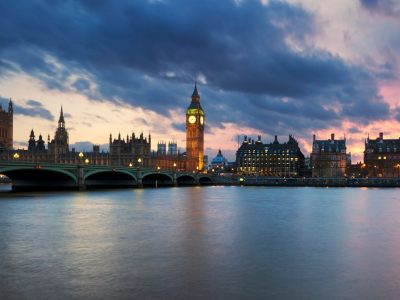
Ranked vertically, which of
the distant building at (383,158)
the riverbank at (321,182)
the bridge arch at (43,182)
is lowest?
the riverbank at (321,182)

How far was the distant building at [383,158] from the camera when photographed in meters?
189

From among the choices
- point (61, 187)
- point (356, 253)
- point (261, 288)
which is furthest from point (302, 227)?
point (61, 187)

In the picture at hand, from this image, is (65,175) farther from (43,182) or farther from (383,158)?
(383,158)

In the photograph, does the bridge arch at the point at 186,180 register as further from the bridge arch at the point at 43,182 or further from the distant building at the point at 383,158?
the distant building at the point at 383,158

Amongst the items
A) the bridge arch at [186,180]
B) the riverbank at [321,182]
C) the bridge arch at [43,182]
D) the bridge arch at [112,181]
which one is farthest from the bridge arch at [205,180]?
the bridge arch at [43,182]

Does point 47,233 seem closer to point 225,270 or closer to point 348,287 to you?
point 225,270

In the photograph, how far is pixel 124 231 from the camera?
98.0 ft

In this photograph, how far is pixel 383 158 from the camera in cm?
19162

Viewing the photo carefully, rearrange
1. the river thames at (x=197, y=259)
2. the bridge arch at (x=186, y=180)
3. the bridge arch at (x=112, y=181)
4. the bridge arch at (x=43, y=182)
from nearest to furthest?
the river thames at (x=197, y=259)
the bridge arch at (x=43, y=182)
the bridge arch at (x=112, y=181)
the bridge arch at (x=186, y=180)

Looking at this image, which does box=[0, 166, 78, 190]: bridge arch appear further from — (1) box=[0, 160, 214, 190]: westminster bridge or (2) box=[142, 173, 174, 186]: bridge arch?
(2) box=[142, 173, 174, 186]: bridge arch

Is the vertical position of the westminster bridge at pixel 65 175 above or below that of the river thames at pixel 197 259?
above

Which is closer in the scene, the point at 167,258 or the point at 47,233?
the point at 167,258

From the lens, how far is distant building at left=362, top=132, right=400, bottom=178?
189m

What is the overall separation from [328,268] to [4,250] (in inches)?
568
